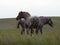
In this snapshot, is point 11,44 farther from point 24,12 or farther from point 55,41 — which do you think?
point 24,12

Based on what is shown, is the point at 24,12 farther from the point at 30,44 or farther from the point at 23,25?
the point at 30,44

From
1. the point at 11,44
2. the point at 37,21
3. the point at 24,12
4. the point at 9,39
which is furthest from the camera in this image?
the point at 24,12

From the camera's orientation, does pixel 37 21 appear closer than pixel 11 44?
No

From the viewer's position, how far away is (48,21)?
68.4 ft

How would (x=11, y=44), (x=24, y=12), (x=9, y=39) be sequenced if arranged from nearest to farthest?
(x=11, y=44) < (x=9, y=39) < (x=24, y=12)

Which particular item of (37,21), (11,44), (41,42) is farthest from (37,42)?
(37,21)

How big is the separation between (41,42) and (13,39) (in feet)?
3.99

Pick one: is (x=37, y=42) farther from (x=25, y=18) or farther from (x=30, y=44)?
(x=25, y=18)

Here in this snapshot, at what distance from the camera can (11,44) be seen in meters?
10.3

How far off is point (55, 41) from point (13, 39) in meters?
1.63

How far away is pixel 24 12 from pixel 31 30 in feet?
6.41

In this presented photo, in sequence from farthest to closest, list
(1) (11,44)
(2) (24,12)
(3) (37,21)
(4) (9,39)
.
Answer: (2) (24,12), (3) (37,21), (4) (9,39), (1) (11,44)

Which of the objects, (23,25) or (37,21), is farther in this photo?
(23,25)

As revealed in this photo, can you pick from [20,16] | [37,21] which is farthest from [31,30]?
[20,16]
